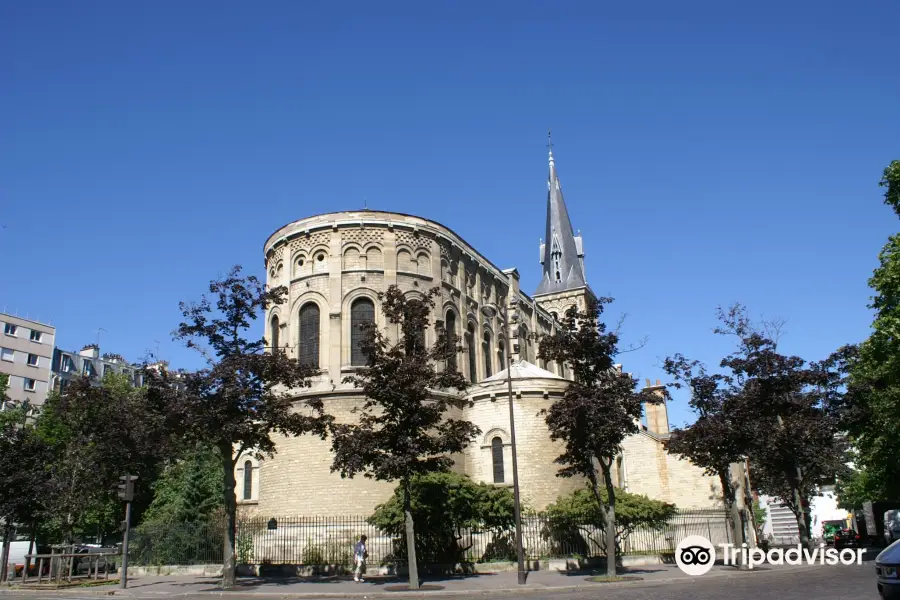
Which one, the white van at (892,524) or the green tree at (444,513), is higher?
the green tree at (444,513)

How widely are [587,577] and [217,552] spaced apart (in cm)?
1265

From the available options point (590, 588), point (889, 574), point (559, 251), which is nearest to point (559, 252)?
point (559, 251)

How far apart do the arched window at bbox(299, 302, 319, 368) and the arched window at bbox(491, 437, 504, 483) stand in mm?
8606

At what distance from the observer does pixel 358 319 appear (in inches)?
1233

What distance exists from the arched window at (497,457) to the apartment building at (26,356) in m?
49.1

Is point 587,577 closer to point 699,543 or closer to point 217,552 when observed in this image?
A: point 699,543

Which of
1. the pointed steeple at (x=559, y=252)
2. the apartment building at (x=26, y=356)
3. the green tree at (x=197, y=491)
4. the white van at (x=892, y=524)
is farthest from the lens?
the pointed steeple at (x=559, y=252)

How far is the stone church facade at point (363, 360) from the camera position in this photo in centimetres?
2919

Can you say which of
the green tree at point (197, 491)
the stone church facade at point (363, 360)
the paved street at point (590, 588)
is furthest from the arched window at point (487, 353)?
the paved street at point (590, 588)

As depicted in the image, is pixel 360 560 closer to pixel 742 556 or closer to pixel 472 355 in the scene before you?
pixel 742 556

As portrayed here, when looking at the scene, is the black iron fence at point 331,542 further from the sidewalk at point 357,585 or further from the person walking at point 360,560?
the person walking at point 360,560

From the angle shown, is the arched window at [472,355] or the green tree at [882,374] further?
the arched window at [472,355]

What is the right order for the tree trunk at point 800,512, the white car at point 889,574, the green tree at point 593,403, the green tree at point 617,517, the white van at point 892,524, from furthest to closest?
the white van at point 892,524 < the tree trunk at point 800,512 < the green tree at point 617,517 < the green tree at point 593,403 < the white car at point 889,574

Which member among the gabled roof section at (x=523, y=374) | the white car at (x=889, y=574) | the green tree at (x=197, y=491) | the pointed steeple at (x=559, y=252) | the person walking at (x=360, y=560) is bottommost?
the person walking at (x=360, y=560)
